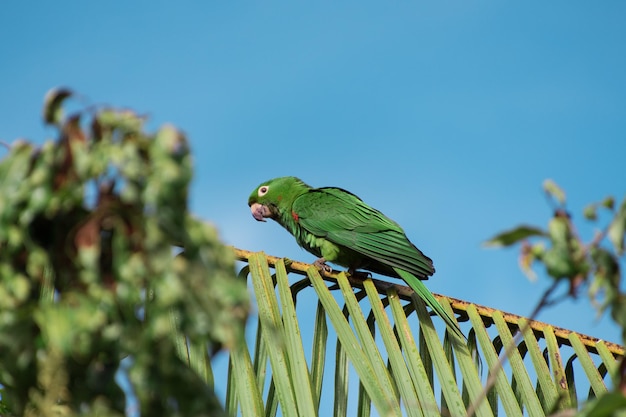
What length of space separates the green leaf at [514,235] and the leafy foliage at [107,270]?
376 millimetres

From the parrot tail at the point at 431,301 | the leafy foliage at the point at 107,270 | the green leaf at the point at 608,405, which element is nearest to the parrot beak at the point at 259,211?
the parrot tail at the point at 431,301

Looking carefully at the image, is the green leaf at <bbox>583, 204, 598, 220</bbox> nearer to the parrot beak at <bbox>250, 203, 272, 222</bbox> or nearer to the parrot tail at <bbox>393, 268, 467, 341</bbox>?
the parrot tail at <bbox>393, 268, 467, 341</bbox>

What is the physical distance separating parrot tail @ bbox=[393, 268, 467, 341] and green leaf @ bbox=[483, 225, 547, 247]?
232cm

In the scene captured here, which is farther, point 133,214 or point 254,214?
point 254,214

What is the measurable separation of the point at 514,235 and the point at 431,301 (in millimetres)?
2629

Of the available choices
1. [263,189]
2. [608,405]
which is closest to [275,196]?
[263,189]

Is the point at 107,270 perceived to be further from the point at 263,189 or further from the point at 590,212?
the point at 263,189

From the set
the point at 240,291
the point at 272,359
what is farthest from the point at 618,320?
the point at 272,359

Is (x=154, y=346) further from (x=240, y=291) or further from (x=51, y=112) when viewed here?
(x=51, y=112)

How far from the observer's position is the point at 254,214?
656 centimetres

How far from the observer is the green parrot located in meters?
4.80

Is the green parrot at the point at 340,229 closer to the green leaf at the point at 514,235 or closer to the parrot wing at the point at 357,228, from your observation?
the parrot wing at the point at 357,228

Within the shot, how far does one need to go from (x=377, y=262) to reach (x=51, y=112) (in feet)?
13.1

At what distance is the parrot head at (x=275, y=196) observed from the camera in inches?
245
